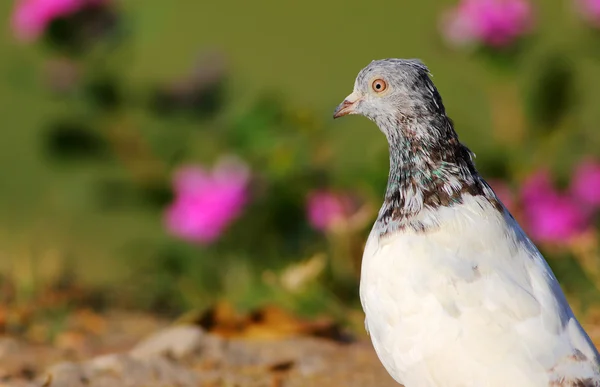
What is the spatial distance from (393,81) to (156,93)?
11.5 feet

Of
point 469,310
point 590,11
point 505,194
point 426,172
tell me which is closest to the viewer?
point 469,310

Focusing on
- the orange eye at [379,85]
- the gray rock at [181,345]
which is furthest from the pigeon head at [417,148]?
the gray rock at [181,345]

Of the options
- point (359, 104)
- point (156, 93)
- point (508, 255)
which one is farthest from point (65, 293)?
point (508, 255)

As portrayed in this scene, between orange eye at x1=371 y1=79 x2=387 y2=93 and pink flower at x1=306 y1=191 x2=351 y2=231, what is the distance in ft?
7.23

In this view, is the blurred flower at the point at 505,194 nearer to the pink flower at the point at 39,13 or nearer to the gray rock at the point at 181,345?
the gray rock at the point at 181,345

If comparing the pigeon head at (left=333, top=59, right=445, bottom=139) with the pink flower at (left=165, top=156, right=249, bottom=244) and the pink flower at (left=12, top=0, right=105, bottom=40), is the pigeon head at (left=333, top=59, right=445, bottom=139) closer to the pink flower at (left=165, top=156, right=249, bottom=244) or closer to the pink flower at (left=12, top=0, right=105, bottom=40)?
the pink flower at (left=165, top=156, right=249, bottom=244)

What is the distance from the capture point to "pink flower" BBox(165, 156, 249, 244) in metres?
5.11

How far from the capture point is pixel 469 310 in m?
2.57

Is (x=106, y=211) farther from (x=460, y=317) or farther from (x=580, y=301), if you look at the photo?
(x=460, y=317)

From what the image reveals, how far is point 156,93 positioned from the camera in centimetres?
617

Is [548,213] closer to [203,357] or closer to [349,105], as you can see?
[203,357]

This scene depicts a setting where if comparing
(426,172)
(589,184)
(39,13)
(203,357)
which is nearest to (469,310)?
(426,172)

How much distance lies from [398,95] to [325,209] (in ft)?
7.63

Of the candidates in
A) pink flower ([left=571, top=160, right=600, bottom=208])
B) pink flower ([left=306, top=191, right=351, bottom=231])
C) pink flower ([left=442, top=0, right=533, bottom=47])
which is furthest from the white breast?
pink flower ([left=442, top=0, right=533, bottom=47])
